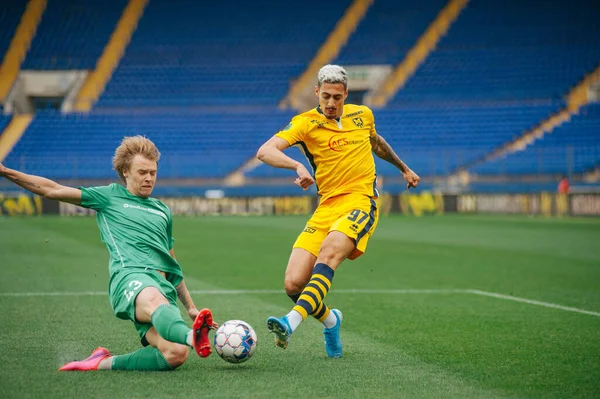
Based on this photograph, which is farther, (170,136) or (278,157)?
(170,136)

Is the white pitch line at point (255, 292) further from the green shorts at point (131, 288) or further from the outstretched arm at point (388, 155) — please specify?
the green shorts at point (131, 288)

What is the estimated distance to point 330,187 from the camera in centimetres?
695

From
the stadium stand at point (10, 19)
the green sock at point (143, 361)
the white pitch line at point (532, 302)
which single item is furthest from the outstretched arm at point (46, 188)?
the stadium stand at point (10, 19)

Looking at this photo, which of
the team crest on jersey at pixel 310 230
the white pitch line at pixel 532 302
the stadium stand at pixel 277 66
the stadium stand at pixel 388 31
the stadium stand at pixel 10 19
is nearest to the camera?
the team crest on jersey at pixel 310 230

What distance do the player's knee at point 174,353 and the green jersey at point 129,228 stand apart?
23.3 inches

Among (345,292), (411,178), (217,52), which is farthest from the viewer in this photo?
(217,52)

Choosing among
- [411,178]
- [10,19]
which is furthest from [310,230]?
[10,19]

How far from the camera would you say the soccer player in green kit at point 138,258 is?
18.9ft

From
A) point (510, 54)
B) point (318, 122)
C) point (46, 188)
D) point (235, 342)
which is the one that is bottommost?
point (235, 342)

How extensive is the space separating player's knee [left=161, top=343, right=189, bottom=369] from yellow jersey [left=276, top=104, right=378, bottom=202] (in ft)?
5.88

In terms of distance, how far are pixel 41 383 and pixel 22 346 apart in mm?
1533

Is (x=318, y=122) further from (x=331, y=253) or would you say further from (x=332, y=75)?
(x=331, y=253)

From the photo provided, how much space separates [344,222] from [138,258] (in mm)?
1540

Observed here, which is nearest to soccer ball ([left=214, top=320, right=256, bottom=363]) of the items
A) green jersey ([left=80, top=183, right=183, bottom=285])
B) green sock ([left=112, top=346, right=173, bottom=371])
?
green sock ([left=112, top=346, right=173, bottom=371])
